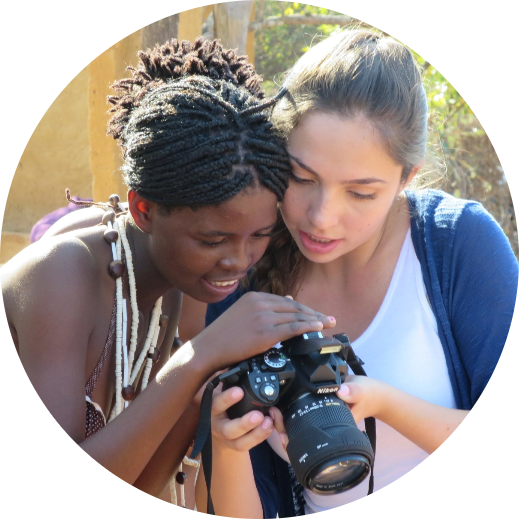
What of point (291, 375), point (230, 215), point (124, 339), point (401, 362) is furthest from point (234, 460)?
point (230, 215)

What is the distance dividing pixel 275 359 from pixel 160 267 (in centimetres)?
47

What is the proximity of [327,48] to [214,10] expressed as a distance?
8.32 ft

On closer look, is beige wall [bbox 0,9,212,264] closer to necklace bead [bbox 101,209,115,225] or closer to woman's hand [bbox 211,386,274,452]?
necklace bead [bbox 101,209,115,225]

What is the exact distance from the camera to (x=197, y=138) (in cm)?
166

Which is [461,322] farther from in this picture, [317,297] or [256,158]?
Result: [256,158]

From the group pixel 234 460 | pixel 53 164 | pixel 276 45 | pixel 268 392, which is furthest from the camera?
pixel 276 45

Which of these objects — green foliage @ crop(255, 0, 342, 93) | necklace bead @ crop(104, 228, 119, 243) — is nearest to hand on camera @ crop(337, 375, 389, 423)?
necklace bead @ crop(104, 228, 119, 243)

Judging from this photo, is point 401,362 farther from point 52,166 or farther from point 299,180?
point 52,166

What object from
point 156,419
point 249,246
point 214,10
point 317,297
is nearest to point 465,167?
point 214,10

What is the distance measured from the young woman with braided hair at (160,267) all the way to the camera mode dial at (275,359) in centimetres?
4

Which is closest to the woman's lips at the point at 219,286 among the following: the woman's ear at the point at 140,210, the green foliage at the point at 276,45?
the woman's ear at the point at 140,210

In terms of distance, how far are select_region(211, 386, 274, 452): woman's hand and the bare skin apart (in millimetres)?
70

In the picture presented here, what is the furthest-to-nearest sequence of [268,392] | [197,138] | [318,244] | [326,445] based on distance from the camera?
[318,244], [197,138], [268,392], [326,445]

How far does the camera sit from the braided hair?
1.65 metres
